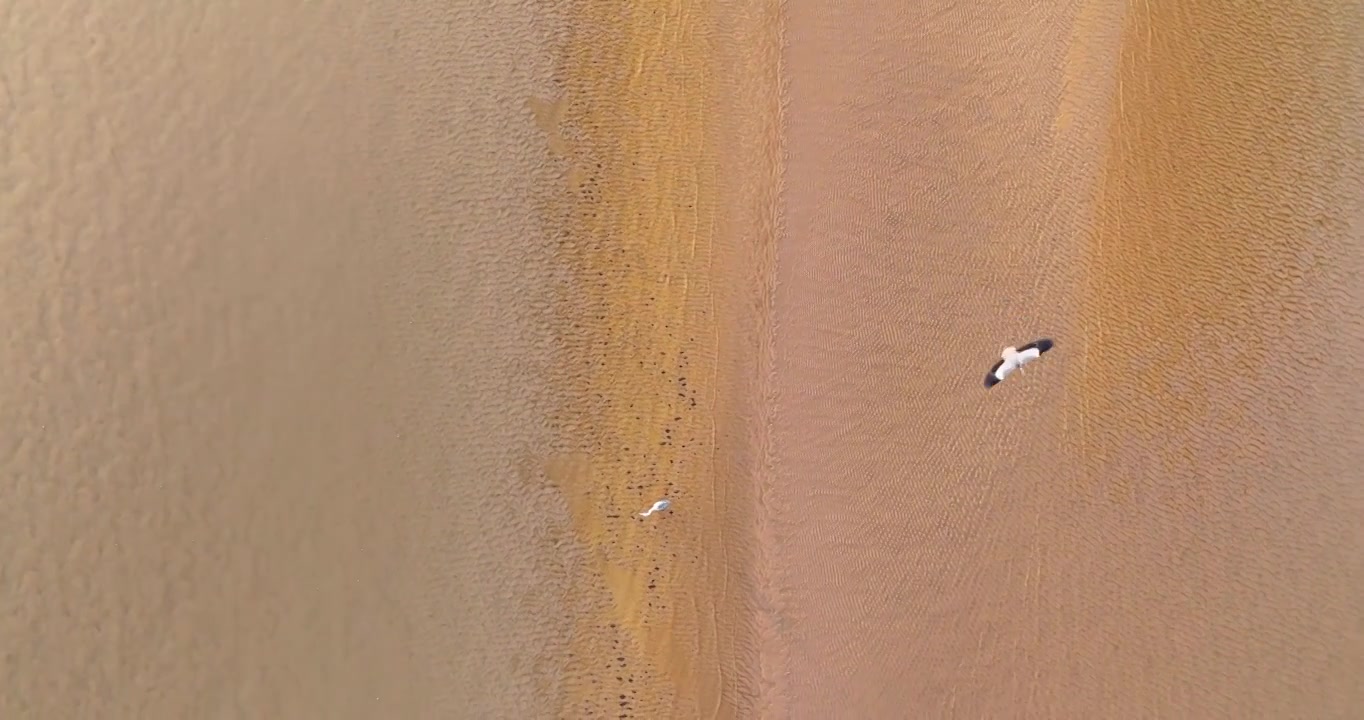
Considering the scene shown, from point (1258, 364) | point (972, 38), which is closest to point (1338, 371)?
point (1258, 364)

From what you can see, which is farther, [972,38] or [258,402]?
[972,38]

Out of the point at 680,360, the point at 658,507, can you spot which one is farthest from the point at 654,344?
the point at 658,507

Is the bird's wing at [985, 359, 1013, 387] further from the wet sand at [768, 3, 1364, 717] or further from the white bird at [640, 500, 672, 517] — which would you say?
the white bird at [640, 500, 672, 517]

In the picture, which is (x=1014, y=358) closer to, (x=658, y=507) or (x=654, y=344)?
(x=654, y=344)

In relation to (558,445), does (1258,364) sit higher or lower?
higher

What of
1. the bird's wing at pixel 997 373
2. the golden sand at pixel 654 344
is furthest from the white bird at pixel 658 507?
the bird's wing at pixel 997 373

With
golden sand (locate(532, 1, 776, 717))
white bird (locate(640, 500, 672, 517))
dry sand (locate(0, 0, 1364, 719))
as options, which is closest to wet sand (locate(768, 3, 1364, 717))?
dry sand (locate(0, 0, 1364, 719))

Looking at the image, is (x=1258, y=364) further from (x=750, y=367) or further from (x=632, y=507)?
(x=632, y=507)
